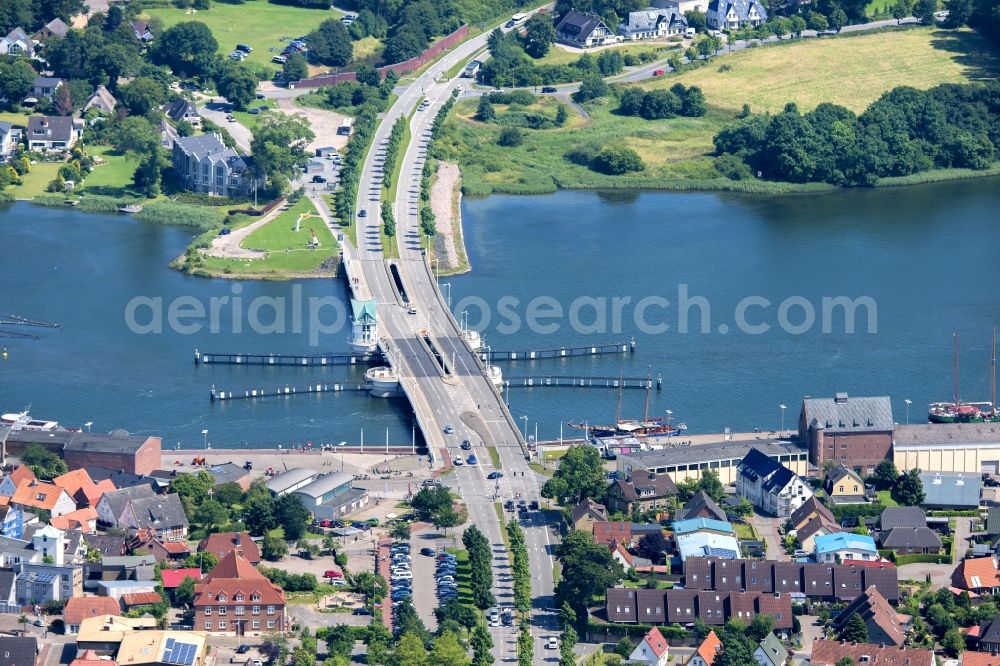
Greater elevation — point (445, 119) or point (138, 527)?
point (445, 119)

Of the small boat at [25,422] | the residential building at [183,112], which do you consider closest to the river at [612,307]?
the small boat at [25,422]

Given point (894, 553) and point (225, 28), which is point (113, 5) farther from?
point (894, 553)

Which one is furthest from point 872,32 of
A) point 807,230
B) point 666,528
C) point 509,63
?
point 666,528

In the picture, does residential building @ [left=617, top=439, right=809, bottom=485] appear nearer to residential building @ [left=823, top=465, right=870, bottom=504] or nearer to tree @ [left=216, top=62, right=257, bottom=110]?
residential building @ [left=823, top=465, right=870, bottom=504]

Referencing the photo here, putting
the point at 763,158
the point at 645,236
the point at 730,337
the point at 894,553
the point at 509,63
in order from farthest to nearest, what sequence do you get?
the point at 509,63
the point at 763,158
the point at 645,236
the point at 730,337
the point at 894,553

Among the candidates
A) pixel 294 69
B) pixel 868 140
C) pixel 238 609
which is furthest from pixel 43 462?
pixel 868 140

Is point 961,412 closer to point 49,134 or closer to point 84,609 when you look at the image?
point 84,609

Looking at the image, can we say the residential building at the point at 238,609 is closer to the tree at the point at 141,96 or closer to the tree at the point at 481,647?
the tree at the point at 481,647

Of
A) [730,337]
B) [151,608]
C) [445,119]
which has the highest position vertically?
[445,119]
